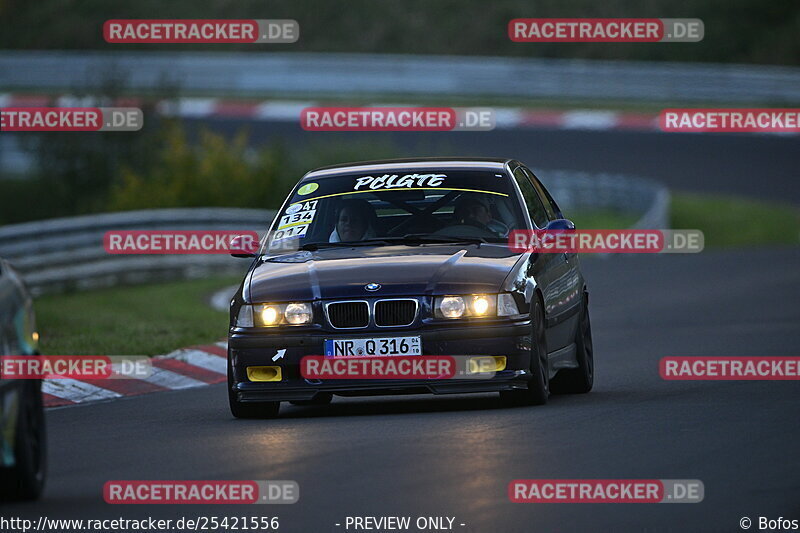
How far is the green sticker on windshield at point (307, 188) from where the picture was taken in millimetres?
12047

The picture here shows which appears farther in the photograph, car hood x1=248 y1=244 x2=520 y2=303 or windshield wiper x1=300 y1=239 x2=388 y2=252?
windshield wiper x1=300 y1=239 x2=388 y2=252

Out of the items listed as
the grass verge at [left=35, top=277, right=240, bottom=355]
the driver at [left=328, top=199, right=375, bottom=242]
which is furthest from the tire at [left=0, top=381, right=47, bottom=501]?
the grass verge at [left=35, top=277, right=240, bottom=355]

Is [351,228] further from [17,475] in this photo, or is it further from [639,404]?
[17,475]

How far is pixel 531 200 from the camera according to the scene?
1225 cm

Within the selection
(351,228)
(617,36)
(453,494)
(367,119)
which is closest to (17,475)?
(453,494)

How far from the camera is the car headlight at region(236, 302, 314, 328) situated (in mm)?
10498

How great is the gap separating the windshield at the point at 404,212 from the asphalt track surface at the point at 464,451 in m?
1.06

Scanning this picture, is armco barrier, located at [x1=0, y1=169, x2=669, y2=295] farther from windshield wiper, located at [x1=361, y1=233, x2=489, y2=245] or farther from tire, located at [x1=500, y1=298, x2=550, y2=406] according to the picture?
tire, located at [x1=500, y1=298, x2=550, y2=406]

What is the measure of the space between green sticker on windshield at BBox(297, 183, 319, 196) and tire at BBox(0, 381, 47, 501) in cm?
425

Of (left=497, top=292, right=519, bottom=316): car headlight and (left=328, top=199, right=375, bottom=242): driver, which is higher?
(left=328, top=199, right=375, bottom=242): driver

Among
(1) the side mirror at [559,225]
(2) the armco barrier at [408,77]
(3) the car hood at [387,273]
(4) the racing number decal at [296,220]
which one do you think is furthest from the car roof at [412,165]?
(2) the armco barrier at [408,77]

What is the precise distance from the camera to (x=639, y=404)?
36.0 feet

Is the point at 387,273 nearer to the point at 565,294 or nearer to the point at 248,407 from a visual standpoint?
the point at 248,407

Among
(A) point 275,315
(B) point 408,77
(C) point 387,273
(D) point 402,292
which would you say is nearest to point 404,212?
(C) point 387,273
